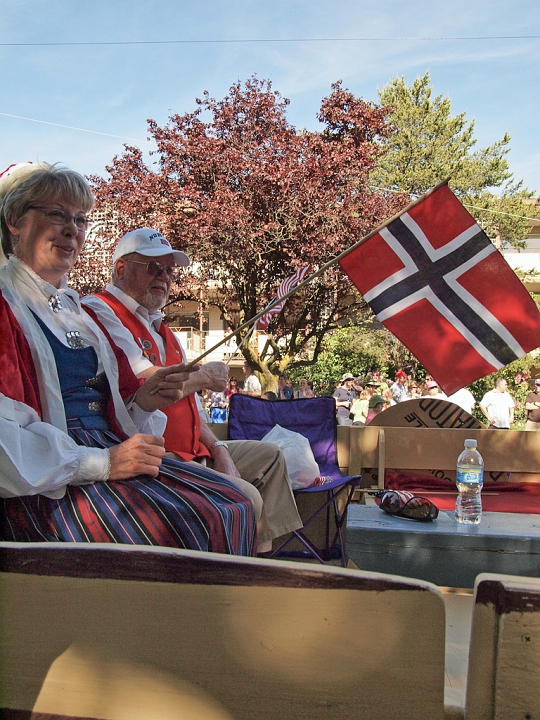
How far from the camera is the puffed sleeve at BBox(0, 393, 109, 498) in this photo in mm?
1635

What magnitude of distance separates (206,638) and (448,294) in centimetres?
314

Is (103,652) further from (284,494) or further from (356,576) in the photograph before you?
(284,494)

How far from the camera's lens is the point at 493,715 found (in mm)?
904

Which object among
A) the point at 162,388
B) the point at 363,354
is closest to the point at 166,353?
the point at 162,388

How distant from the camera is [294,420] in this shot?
5.05 metres

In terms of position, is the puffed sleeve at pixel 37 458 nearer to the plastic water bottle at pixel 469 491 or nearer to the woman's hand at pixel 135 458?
the woman's hand at pixel 135 458

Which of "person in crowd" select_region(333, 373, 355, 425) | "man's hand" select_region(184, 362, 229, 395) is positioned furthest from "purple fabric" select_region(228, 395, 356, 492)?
"person in crowd" select_region(333, 373, 355, 425)

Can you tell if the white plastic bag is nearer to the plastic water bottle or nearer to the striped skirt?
the plastic water bottle

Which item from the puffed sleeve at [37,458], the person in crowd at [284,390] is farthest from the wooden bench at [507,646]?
the person in crowd at [284,390]

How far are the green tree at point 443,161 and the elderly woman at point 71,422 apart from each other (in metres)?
29.0

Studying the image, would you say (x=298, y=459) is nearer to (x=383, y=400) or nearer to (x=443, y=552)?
(x=443, y=552)

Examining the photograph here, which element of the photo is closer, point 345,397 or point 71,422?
point 71,422

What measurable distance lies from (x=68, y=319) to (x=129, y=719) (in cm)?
138

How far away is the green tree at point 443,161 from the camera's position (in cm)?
2994
